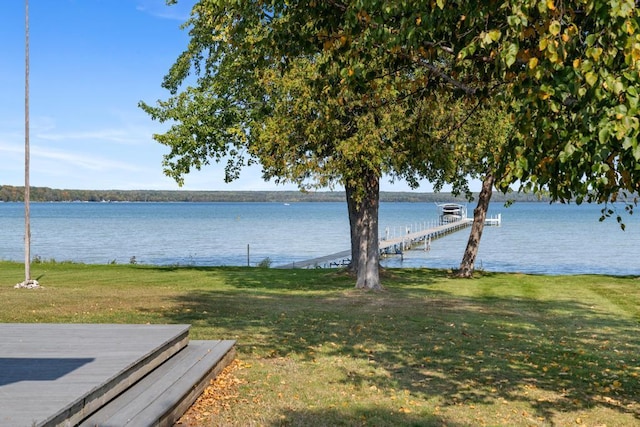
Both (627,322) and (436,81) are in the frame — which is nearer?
(436,81)

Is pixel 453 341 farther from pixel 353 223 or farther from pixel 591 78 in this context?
pixel 353 223

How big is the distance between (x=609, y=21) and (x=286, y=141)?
1377 cm

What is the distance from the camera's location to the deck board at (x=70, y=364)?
5.98 meters

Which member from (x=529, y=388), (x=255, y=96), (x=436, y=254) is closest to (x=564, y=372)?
(x=529, y=388)

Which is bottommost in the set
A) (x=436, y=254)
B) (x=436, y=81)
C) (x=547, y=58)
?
(x=436, y=254)

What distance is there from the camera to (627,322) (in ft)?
53.0

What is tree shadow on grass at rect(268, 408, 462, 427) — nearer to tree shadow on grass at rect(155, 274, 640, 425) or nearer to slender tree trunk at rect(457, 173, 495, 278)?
tree shadow on grass at rect(155, 274, 640, 425)

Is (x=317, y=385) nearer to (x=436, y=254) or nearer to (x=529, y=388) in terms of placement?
(x=529, y=388)

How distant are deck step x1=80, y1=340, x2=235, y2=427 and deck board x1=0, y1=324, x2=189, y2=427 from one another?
0.11m

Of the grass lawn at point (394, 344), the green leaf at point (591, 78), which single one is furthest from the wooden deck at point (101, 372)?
the green leaf at point (591, 78)

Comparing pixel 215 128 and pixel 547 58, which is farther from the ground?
pixel 215 128

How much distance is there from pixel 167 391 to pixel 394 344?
5.83 metres

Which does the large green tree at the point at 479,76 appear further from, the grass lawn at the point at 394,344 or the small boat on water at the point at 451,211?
the small boat on water at the point at 451,211

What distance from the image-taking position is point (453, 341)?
12.7 m
